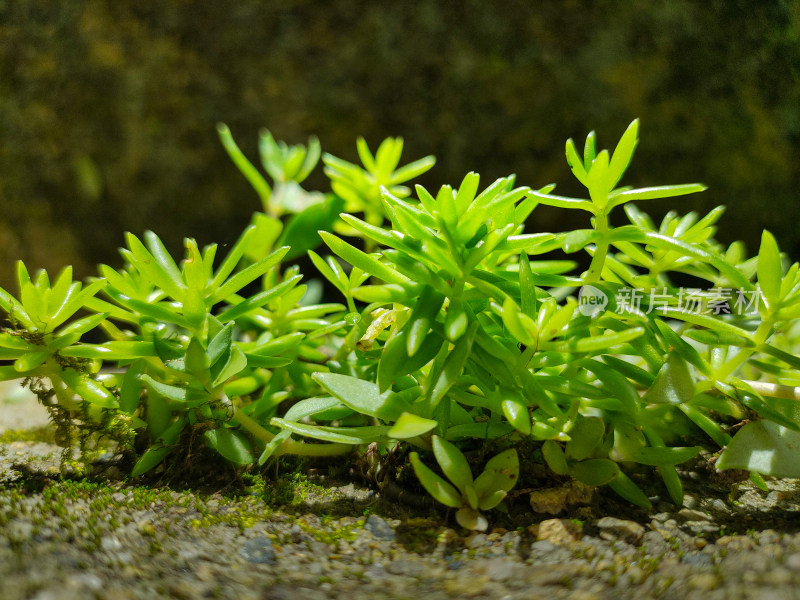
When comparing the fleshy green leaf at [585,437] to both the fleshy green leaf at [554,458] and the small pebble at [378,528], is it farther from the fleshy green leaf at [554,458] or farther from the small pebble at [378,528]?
the small pebble at [378,528]

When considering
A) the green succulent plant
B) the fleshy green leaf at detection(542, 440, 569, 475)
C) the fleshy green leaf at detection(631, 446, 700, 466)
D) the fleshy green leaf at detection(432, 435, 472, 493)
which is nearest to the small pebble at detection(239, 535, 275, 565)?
the green succulent plant

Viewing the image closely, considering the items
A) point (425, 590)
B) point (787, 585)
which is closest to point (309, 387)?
point (425, 590)

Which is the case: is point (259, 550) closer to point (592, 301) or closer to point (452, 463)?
point (452, 463)

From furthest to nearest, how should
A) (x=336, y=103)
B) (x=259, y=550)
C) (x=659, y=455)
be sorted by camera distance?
(x=336, y=103) → (x=659, y=455) → (x=259, y=550)

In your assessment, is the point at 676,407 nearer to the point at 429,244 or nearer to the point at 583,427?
the point at 583,427

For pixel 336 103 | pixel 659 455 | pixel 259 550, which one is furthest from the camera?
pixel 336 103

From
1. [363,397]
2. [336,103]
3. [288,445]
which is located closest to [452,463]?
[363,397]

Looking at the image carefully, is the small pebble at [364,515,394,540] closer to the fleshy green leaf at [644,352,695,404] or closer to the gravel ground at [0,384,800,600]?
the gravel ground at [0,384,800,600]
